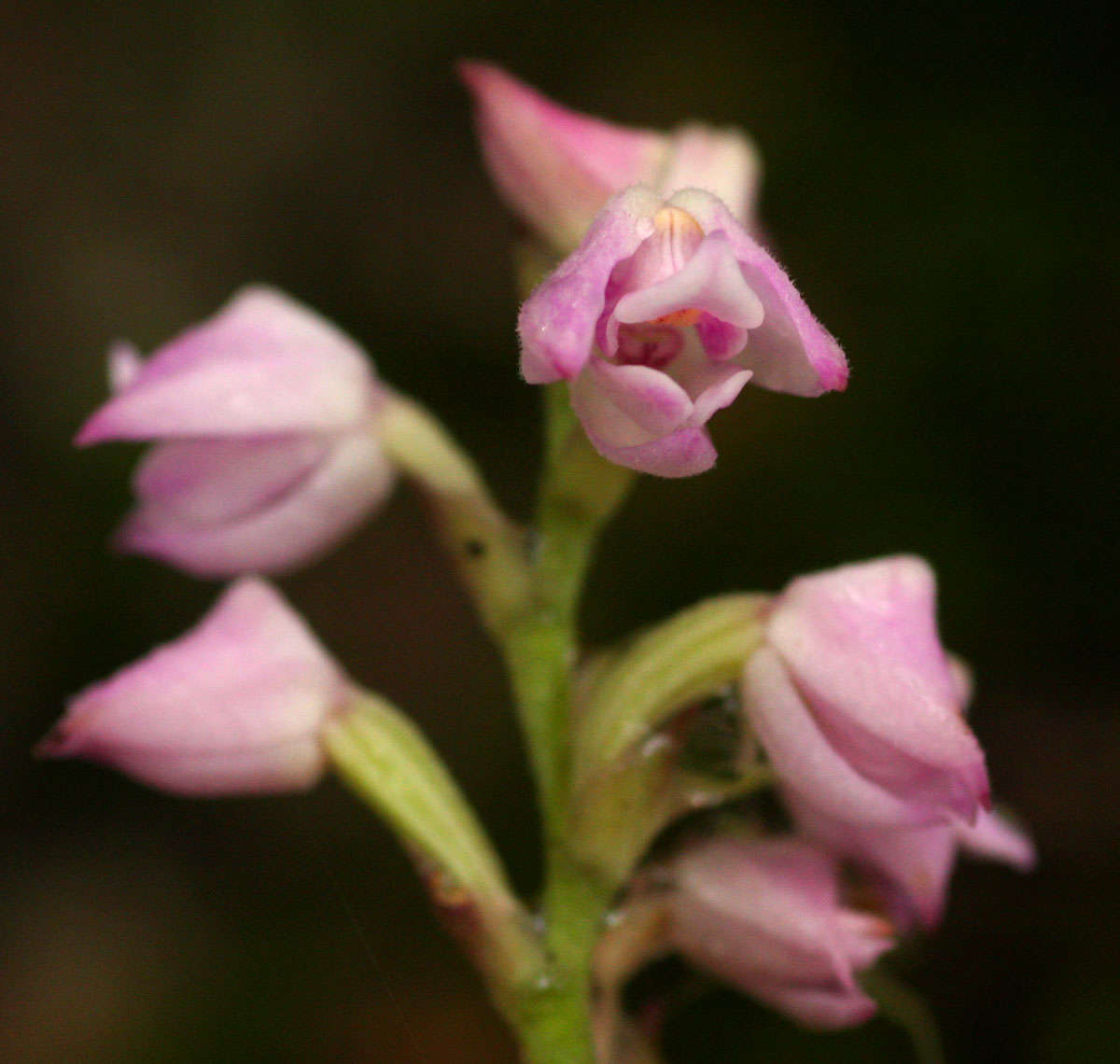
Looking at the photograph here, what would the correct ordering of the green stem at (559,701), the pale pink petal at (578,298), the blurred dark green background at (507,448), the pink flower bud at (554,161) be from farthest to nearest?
the blurred dark green background at (507,448)
the pink flower bud at (554,161)
the green stem at (559,701)
the pale pink petal at (578,298)

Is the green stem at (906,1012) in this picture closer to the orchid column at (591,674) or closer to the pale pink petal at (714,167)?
the orchid column at (591,674)

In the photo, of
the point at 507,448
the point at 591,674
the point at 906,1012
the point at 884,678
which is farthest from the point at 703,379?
the point at 507,448

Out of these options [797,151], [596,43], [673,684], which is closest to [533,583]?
[673,684]

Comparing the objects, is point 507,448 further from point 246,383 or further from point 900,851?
point 900,851

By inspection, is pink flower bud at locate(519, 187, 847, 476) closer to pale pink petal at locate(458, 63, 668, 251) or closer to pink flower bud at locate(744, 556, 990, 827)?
pink flower bud at locate(744, 556, 990, 827)

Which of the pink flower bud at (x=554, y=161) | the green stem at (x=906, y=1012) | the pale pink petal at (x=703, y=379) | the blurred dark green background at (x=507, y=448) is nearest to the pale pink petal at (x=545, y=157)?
the pink flower bud at (x=554, y=161)

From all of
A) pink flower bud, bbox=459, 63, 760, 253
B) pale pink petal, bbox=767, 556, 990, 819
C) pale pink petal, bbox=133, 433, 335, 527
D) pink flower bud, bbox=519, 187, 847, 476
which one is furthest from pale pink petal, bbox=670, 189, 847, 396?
pale pink petal, bbox=133, 433, 335, 527

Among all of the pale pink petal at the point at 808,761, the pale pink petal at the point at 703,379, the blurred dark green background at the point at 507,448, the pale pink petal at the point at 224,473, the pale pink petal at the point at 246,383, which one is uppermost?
the pale pink petal at the point at 703,379
